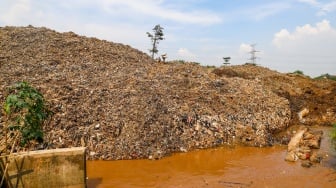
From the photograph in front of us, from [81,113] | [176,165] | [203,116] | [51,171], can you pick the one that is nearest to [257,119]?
[203,116]

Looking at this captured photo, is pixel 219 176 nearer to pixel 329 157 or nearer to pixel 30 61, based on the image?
pixel 329 157

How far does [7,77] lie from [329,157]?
1100 centimetres

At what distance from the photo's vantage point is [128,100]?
41.0ft

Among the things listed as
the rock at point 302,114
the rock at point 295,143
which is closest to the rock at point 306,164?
the rock at point 295,143

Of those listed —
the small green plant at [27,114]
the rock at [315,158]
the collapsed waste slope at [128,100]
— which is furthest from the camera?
the collapsed waste slope at [128,100]

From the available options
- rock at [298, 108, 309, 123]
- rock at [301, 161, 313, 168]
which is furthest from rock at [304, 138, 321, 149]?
rock at [298, 108, 309, 123]

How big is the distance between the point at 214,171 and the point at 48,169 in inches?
176

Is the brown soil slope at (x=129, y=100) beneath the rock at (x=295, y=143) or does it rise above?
above

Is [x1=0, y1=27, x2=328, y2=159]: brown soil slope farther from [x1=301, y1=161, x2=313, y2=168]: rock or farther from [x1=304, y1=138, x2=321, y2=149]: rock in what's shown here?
[x1=301, y1=161, x2=313, y2=168]: rock

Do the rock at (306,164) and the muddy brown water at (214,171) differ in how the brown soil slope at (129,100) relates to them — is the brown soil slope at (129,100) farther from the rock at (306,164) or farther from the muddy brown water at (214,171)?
the rock at (306,164)

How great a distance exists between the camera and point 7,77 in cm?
1307

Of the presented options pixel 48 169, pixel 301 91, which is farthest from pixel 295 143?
pixel 301 91

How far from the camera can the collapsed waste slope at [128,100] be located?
35.6 ft

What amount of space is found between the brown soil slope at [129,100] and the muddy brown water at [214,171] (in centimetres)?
58
